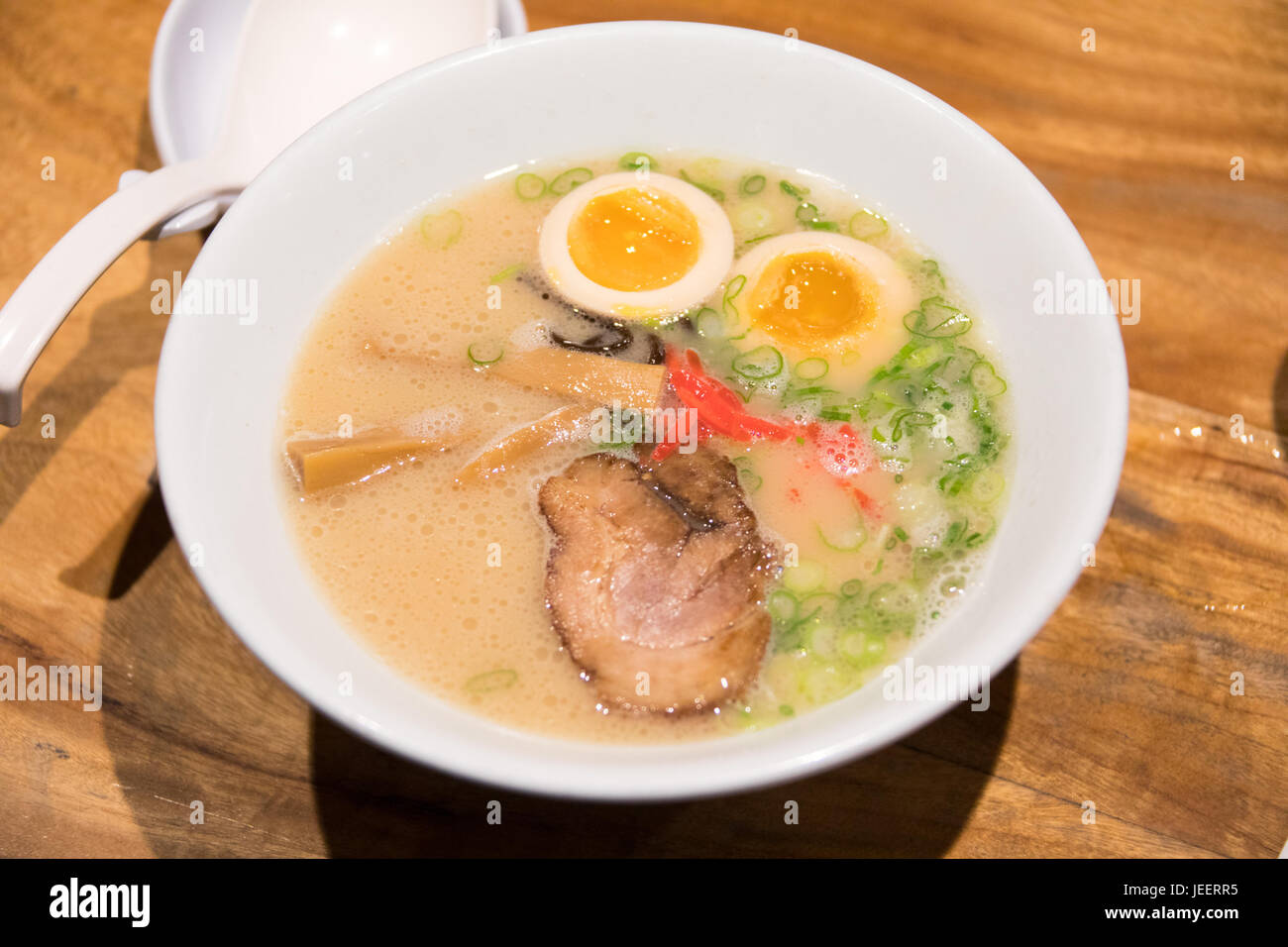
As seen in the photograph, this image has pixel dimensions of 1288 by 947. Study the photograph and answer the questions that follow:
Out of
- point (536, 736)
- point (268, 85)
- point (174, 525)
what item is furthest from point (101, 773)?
point (268, 85)

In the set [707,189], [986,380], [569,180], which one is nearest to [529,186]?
[569,180]

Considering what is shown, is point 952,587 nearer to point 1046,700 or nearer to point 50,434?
point 1046,700

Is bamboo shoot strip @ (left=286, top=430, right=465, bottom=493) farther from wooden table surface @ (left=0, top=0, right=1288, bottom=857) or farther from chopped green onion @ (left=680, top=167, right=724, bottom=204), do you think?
chopped green onion @ (left=680, top=167, right=724, bottom=204)

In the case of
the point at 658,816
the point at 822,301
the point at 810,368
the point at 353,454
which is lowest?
the point at 658,816

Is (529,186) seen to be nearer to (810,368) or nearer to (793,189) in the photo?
(793,189)

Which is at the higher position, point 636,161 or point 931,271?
point 636,161

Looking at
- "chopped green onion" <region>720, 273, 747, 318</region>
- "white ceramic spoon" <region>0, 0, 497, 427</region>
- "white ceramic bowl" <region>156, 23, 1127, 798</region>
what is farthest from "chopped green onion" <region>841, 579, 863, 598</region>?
"white ceramic spoon" <region>0, 0, 497, 427</region>

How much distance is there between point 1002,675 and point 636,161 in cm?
105

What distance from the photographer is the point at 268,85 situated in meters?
2.09

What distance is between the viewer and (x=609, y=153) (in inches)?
70.7

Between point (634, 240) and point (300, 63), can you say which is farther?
point (300, 63)

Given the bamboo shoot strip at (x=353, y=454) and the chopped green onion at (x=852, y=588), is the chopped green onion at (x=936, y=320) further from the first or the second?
the bamboo shoot strip at (x=353, y=454)

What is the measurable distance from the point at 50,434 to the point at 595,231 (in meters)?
1.00

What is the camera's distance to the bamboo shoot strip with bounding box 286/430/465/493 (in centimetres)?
141
